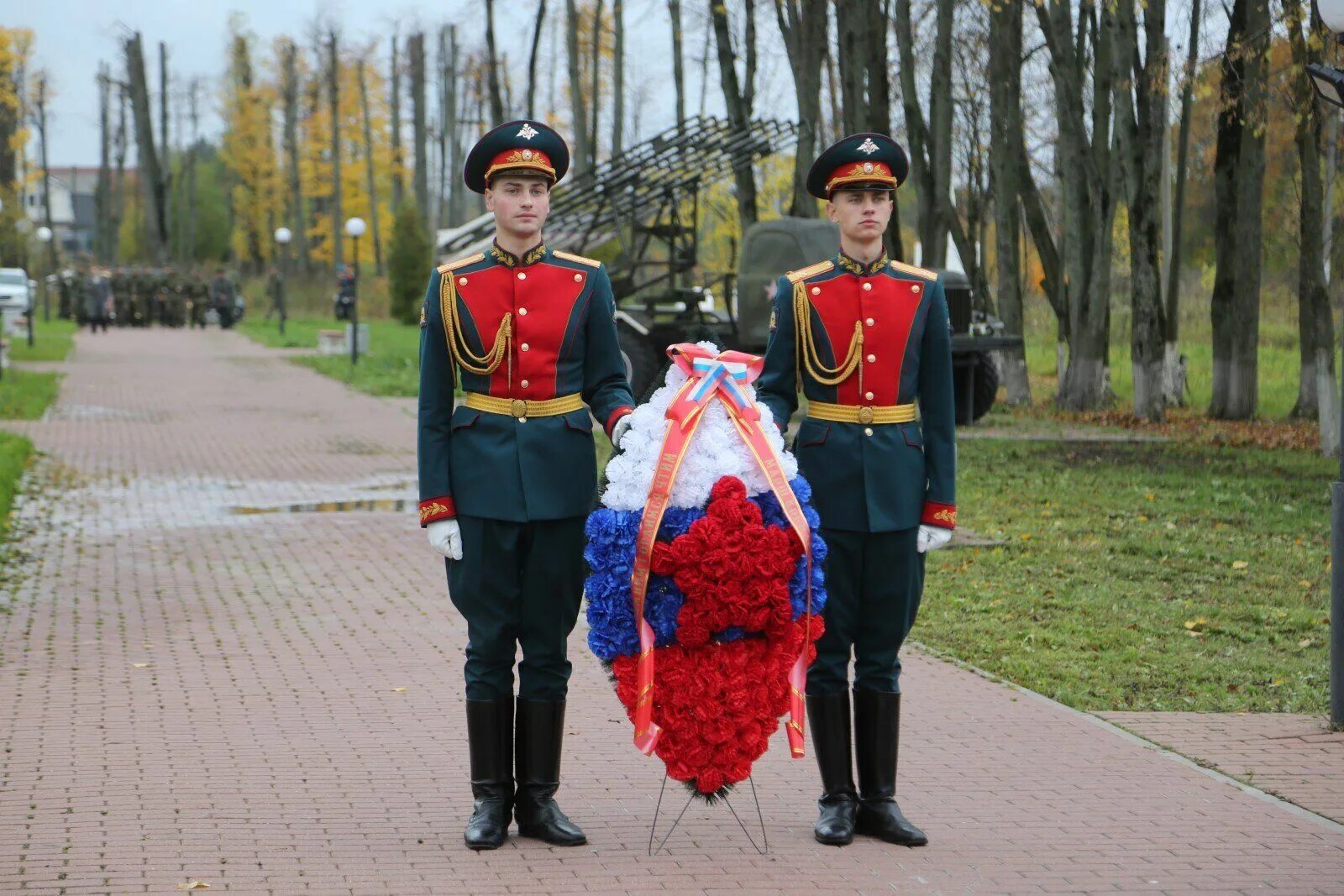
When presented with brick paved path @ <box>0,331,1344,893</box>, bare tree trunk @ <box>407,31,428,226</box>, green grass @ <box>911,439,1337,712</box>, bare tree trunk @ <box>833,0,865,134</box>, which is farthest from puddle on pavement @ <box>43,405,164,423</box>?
A: bare tree trunk @ <box>407,31,428,226</box>

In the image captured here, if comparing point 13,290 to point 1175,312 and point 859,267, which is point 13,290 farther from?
point 859,267

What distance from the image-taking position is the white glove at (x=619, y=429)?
4.95 m

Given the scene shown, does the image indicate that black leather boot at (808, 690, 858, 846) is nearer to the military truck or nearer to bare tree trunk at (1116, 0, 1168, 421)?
the military truck

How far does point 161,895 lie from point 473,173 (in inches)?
87.1

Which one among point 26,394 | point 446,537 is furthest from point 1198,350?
point 446,537

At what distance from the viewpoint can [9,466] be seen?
1523 centimetres

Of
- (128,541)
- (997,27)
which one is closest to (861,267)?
(128,541)

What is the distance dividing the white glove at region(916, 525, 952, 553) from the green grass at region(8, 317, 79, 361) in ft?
102

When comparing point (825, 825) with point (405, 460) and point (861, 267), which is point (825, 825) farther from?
point (405, 460)

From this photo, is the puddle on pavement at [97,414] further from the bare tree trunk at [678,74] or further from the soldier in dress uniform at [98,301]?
the soldier in dress uniform at [98,301]

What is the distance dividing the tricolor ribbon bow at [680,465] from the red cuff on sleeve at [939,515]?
1.65ft

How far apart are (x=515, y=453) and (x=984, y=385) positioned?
17.4m

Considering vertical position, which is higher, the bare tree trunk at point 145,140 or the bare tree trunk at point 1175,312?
the bare tree trunk at point 145,140

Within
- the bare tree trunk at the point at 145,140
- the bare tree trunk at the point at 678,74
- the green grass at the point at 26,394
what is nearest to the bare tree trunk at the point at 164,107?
the bare tree trunk at the point at 145,140
